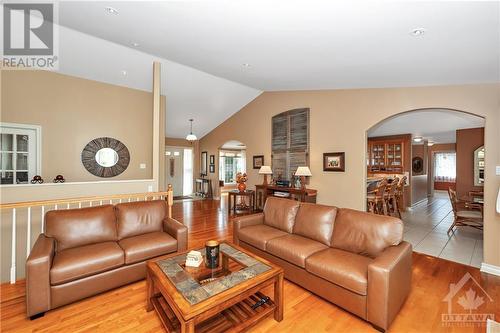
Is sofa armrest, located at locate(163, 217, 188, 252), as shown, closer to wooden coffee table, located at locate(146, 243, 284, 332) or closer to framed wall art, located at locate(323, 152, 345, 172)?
wooden coffee table, located at locate(146, 243, 284, 332)

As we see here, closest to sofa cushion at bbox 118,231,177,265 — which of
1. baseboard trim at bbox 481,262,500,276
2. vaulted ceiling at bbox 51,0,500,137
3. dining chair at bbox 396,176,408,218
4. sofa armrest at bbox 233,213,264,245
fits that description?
sofa armrest at bbox 233,213,264,245

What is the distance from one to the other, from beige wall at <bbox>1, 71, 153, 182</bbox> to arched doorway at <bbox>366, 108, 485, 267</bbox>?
16.6ft

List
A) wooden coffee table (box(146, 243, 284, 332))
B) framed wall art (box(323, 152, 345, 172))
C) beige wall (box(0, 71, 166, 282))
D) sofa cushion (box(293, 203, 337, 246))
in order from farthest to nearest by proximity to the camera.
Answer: framed wall art (box(323, 152, 345, 172)), beige wall (box(0, 71, 166, 282)), sofa cushion (box(293, 203, 337, 246)), wooden coffee table (box(146, 243, 284, 332))

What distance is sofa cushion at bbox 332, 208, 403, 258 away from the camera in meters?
2.26

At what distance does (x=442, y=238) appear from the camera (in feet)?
13.3

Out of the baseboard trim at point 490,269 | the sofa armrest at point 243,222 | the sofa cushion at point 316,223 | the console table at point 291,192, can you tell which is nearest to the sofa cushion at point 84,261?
the sofa armrest at point 243,222

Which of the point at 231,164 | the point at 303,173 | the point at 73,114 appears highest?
the point at 73,114

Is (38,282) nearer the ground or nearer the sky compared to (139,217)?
nearer the ground

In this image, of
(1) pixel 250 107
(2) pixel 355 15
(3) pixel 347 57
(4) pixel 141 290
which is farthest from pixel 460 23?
(1) pixel 250 107

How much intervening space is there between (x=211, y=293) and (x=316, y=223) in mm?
1617

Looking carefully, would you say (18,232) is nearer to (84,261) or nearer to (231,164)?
(84,261)

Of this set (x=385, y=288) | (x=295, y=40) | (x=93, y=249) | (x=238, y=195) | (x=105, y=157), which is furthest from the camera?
(x=238, y=195)

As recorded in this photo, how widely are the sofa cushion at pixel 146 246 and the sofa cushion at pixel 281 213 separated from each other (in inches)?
54.2

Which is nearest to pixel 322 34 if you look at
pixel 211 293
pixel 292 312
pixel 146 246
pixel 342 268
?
pixel 342 268
